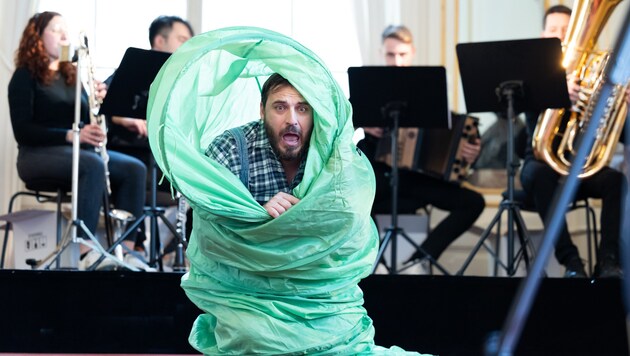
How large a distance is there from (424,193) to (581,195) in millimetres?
898

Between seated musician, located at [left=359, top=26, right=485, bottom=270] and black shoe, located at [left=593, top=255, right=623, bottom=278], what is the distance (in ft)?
3.19

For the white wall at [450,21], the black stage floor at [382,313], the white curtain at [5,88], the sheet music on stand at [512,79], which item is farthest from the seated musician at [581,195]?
the white curtain at [5,88]

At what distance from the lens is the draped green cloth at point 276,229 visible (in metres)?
2.77

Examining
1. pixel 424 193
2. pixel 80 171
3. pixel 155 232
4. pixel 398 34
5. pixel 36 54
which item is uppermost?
pixel 398 34

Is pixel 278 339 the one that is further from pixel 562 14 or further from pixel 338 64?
pixel 338 64

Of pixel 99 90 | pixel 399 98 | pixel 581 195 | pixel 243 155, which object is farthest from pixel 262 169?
pixel 581 195

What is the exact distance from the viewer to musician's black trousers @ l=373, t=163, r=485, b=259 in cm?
552

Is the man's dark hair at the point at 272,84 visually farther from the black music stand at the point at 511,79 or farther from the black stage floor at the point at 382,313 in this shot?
the black music stand at the point at 511,79

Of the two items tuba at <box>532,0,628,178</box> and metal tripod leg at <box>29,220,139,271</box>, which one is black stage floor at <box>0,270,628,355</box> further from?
tuba at <box>532,0,628,178</box>

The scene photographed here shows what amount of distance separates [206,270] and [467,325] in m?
1.62

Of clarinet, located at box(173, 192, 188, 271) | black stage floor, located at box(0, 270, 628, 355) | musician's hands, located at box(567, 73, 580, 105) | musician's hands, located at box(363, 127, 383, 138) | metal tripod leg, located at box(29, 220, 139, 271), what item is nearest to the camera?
black stage floor, located at box(0, 270, 628, 355)

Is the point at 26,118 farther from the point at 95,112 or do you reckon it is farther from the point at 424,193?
the point at 424,193

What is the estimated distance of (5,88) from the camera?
19.3ft

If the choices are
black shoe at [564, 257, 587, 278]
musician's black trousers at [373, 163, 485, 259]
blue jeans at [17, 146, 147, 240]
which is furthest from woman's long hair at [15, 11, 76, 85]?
black shoe at [564, 257, 587, 278]
